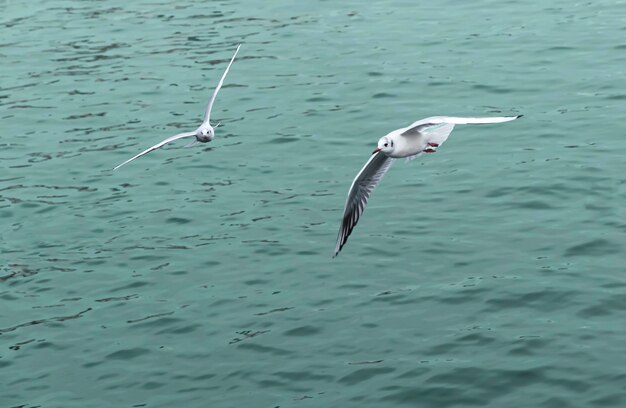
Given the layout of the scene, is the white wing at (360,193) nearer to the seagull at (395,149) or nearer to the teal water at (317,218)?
the seagull at (395,149)

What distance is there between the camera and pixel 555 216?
21219 millimetres

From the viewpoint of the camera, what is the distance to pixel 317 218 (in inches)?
868

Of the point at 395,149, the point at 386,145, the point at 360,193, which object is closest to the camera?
the point at 386,145

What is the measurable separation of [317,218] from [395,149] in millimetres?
6759

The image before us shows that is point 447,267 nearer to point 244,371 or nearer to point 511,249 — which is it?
point 511,249

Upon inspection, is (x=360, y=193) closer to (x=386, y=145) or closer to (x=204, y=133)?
(x=386, y=145)

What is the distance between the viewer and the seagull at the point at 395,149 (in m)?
15.2

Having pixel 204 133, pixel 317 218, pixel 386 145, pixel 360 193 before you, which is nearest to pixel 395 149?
pixel 386 145

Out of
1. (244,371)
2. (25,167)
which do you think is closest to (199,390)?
(244,371)

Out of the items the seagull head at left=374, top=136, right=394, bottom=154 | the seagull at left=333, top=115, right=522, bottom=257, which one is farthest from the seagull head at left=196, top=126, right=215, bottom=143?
the seagull head at left=374, top=136, right=394, bottom=154

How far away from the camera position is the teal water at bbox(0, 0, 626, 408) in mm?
17016

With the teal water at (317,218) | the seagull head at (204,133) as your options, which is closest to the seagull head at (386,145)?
the teal water at (317,218)

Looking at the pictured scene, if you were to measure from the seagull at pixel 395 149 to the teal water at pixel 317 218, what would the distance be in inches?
71.7

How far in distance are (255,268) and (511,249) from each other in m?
3.95
